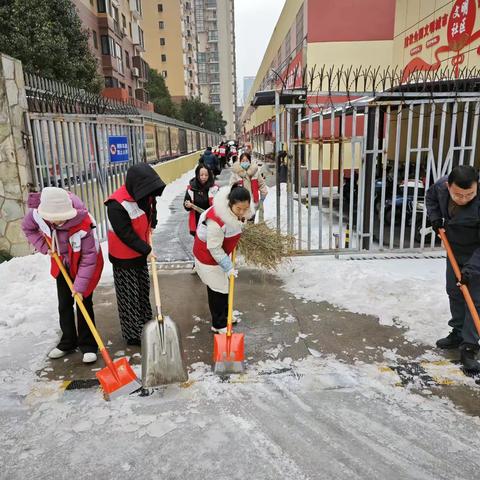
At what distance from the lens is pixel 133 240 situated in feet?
11.5

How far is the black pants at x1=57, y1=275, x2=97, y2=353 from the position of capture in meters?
3.58

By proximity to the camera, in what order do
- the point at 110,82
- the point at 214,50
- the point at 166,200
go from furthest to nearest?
the point at 214,50, the point at 110,82, the point at 166,200

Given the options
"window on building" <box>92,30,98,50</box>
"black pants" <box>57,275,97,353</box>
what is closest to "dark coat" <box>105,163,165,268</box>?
"black pants" <box>57,275,97,353</box>

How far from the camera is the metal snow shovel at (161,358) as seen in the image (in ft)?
9.94

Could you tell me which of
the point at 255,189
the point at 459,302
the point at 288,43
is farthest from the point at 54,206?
the point at 288,43

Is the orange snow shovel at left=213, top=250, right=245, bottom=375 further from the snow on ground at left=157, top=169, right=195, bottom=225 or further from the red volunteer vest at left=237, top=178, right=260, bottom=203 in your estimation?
the snow on ground at left=157, top=169, right=195, bottom=225

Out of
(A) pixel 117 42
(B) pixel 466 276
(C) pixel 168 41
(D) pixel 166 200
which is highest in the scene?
(C) pixel 168 41

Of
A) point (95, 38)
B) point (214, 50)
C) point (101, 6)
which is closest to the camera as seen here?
point (95, 38)

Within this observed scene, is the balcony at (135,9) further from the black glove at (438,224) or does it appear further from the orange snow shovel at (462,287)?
the orange snow shovel at (462,287)

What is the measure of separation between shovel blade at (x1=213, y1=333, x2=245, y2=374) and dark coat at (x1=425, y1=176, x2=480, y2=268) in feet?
6.31

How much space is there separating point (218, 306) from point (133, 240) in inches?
39.9

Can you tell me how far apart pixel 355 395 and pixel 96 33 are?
32.5m

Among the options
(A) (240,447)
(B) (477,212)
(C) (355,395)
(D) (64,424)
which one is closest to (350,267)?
(B) (477,212)

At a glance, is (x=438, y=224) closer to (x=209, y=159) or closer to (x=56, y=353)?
(x=56, y=353)
